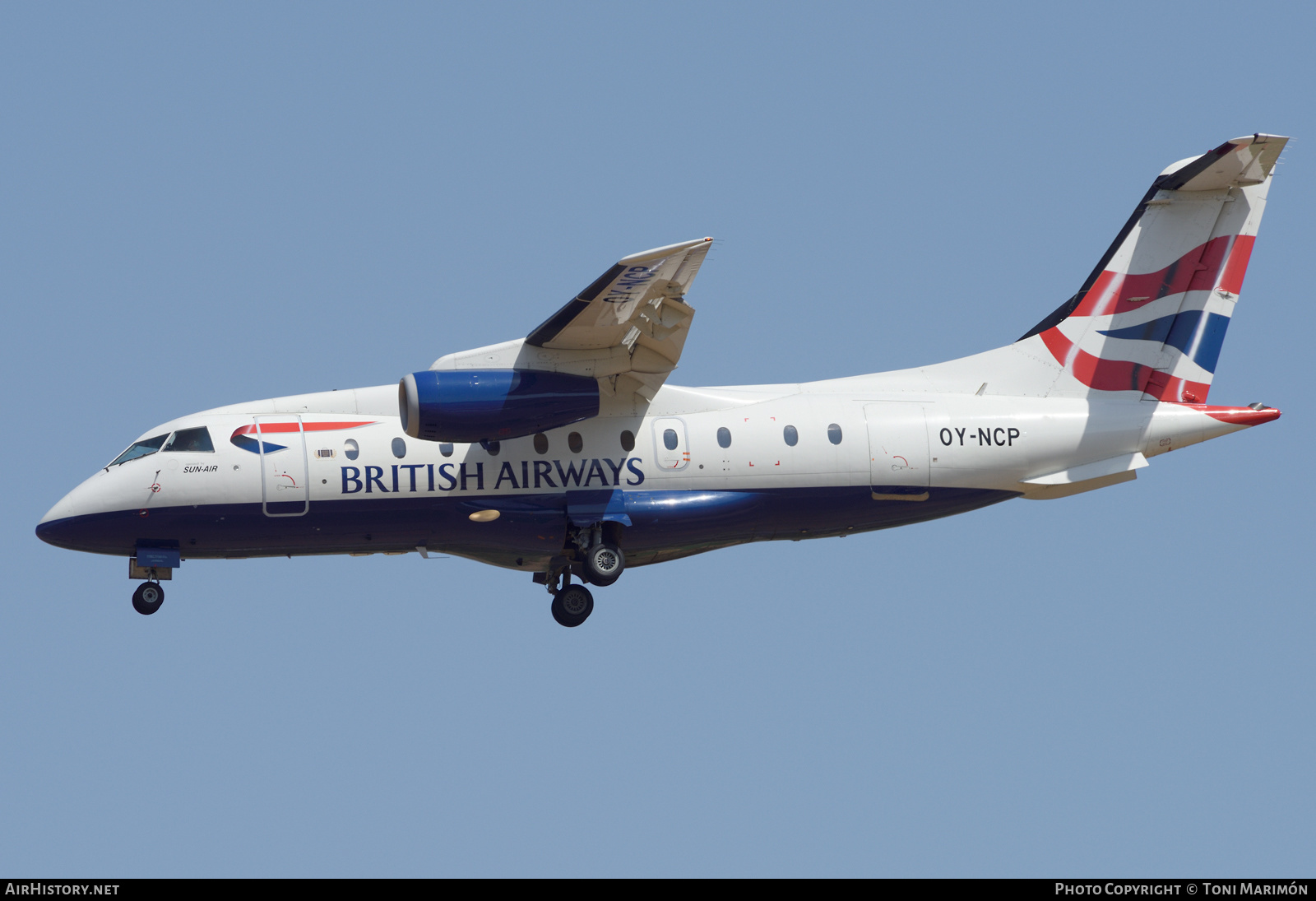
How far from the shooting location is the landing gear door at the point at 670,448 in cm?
2062

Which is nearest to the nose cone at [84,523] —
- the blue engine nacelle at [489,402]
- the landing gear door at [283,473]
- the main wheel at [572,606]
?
the landing gear door at [283,473]

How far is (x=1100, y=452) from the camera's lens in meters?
21.9

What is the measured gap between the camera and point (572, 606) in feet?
70.1

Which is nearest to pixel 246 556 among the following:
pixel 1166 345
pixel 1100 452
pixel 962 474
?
pixel 962 474

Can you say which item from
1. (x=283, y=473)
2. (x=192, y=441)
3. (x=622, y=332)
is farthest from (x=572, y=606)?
(x=192, y=441)

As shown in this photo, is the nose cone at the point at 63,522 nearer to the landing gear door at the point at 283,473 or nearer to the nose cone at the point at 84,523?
the nose cone at the point at 84,523

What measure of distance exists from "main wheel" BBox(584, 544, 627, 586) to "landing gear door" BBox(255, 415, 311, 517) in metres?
3.39

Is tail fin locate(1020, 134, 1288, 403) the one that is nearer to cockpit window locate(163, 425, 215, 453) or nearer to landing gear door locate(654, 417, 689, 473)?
landing gear door locate(654, 417, 689, 473)

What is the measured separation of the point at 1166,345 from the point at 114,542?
1368 cm

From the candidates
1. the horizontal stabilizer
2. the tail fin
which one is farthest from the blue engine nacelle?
the tail fin
